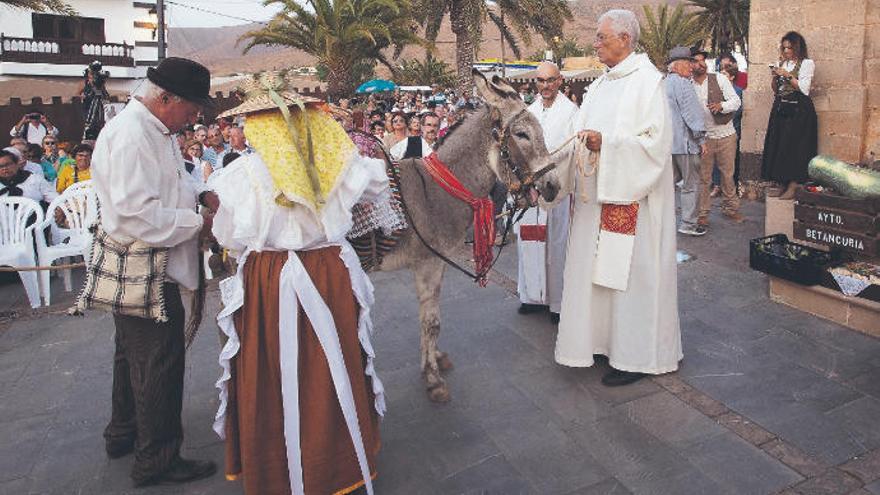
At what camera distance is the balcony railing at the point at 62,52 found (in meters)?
30.1

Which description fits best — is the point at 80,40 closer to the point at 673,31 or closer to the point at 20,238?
the point at 673,31

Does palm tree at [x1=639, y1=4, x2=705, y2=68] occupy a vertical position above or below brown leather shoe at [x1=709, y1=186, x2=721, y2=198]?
above

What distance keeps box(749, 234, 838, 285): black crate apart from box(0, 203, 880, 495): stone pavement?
1.03 ft

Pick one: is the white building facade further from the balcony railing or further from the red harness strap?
the red harness strap

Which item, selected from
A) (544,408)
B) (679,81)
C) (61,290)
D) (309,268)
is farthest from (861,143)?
(61,290)

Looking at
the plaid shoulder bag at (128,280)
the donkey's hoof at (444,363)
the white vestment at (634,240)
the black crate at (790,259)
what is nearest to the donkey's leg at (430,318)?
the donkey's hoof at (444,363)

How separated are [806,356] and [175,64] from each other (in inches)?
179

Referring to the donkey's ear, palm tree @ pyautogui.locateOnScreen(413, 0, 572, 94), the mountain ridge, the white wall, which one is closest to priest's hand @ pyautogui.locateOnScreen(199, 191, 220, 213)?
the donkey's ear

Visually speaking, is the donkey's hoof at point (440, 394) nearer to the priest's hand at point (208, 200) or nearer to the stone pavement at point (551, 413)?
the stone pavement at point (551, 413)

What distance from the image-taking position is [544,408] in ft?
13.5

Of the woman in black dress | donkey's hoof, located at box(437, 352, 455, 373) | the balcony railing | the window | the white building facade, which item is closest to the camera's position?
donkey's hoof, located at box(437, 352, 455, 373)

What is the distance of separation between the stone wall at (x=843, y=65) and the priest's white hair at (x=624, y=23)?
4.36 m

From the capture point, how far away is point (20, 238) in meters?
6.65

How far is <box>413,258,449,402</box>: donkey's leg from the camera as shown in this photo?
4168 millimetres
